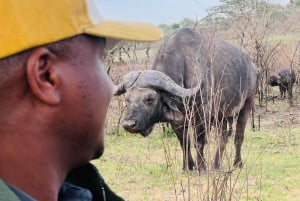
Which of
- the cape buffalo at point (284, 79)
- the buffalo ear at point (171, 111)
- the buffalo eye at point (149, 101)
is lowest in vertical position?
the cape buffalo at point (284, 79)

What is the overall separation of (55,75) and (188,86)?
7600 mm

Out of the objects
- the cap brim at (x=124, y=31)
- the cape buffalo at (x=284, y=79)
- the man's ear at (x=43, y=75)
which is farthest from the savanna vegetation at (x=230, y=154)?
the man's ear at (x=43, y=75)

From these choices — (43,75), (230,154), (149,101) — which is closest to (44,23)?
(43,75)

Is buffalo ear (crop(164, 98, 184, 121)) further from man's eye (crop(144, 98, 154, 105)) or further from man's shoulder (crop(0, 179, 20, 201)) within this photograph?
man's shoulder (crop(0, 179, 20, 201))

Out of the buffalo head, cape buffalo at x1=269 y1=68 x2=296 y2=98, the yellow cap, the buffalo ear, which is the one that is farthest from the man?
cape buffalo at x1=269 y1=68 x2=296 y2=98

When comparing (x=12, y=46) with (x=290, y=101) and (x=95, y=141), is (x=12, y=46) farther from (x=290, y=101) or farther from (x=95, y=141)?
(x=290, y=101)

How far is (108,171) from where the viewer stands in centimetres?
924

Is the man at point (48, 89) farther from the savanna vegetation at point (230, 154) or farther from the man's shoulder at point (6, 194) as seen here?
the savanna vegetation at point (230, 154)

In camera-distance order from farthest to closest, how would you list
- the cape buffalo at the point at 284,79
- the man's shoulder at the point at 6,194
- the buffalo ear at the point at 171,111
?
the cape buffalo at the point at 284,79 → the buffalo ear at the point at 171,111 → the man's shoulder at the point at 6,194

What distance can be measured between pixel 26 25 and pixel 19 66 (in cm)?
7

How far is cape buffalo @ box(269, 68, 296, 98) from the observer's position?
17.6 m

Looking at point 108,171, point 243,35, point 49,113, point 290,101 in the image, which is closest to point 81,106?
point 49,113

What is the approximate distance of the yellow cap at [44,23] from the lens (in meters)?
1.06

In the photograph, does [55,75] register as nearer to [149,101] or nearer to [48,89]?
[48,89]
